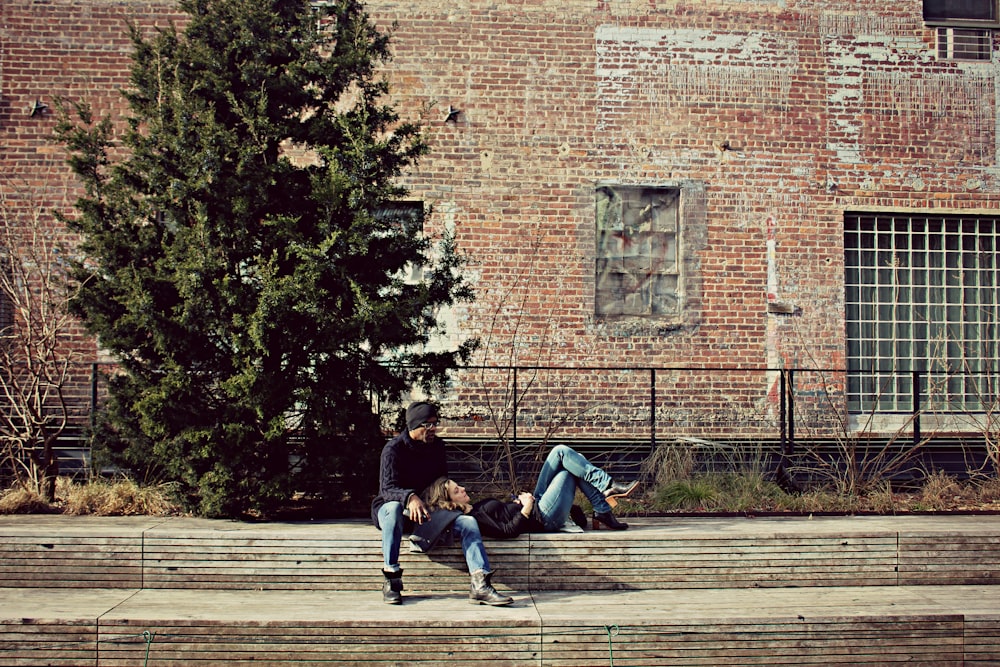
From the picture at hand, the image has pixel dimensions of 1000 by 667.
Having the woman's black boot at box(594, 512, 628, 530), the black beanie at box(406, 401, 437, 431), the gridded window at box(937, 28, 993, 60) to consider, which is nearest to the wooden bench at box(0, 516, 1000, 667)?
the woman's black boot at box(594, 512, 628, 530)

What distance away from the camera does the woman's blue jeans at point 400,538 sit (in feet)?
18.2

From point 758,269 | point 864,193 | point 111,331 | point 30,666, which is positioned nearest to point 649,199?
point 758,269

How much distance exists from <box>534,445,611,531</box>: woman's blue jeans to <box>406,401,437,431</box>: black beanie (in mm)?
962

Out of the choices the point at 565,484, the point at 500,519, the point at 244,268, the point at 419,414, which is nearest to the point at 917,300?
the point at 565,484

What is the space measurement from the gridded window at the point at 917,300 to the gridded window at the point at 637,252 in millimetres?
2515

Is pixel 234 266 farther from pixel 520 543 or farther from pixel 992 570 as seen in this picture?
pixel 992 570

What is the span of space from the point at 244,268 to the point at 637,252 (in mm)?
6575

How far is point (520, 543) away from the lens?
5.96 m

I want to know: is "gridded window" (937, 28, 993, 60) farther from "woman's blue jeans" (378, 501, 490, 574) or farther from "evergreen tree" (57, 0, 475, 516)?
"woman's blue jeans" (378, 501, 490, 574)

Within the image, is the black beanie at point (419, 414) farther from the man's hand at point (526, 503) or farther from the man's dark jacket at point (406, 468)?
the man's hand at point (526, 503)

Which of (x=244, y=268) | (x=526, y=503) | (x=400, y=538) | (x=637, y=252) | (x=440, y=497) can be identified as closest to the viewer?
(x=400, y=538)

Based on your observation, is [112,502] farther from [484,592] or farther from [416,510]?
[484,592]

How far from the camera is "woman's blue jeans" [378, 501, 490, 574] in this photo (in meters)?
5.54

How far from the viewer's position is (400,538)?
18.5ft
